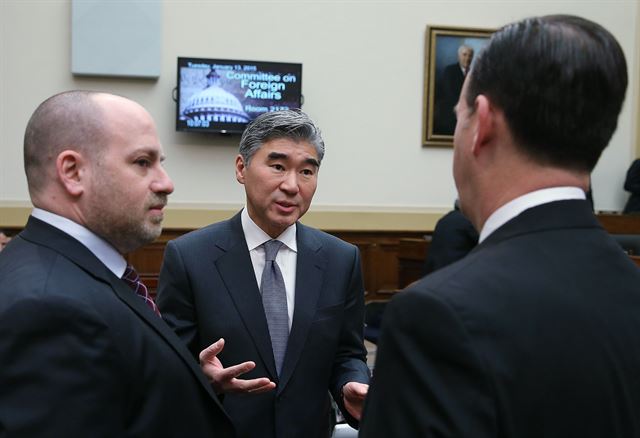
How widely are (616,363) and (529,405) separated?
0.16m

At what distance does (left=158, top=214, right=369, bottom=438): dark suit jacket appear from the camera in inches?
87.0

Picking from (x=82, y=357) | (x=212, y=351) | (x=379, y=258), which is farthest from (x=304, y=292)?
(x=379, y=258)

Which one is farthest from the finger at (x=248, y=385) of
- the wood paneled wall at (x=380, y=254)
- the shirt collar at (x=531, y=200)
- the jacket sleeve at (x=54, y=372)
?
the wood paneled wall at (x=380, y=254)

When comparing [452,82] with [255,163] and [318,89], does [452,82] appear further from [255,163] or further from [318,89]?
[255,163]

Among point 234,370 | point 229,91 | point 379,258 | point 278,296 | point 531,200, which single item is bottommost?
point 379,258

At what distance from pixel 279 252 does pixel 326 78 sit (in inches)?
255

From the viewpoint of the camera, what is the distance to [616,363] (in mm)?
1122

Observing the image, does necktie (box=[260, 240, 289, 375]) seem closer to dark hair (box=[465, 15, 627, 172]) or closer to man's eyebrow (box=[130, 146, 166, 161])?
man's eyebrow (box=[130, 146, 166, 161])

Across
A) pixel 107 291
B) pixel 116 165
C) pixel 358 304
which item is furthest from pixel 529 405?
pixel 358 304

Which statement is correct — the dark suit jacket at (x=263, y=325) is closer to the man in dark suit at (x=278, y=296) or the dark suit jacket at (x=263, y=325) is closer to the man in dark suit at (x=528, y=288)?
the man in dark suit at (x=278, y=296)

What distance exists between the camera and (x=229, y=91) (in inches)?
327

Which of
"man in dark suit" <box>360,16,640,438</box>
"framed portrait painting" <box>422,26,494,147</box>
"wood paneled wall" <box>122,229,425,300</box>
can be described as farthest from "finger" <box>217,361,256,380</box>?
"framed portrait painting" <box>422,26,494,147</box>

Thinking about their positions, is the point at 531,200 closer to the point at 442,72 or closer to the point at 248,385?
the point at 248,385

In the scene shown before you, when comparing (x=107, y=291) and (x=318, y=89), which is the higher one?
(x=318, y=89)
